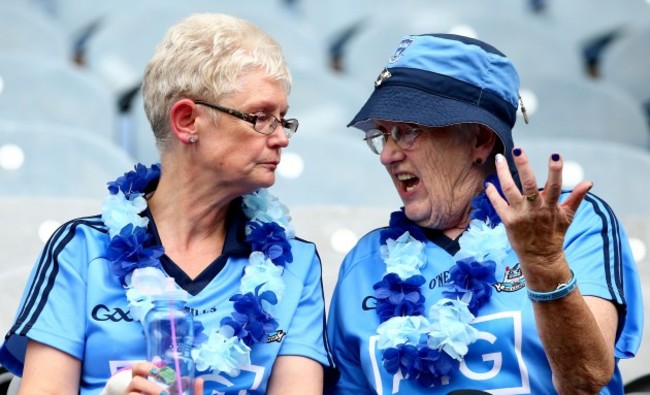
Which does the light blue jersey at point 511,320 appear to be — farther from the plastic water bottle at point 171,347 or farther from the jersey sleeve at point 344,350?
the plastic water bottle at point 171,347

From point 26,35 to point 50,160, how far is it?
1196 millimetres

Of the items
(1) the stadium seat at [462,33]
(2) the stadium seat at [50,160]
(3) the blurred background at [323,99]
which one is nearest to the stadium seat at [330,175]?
(3) the blurred background at [323,99]

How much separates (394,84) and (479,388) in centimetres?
75

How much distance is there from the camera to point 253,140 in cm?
278

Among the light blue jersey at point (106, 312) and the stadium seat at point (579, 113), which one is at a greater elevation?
the stadium seat at point (579, 113)

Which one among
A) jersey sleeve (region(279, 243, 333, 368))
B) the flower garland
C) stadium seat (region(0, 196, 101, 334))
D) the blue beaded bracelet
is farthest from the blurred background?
the blue beaded bracelet

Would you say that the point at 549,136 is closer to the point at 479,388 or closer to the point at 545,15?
the point at 545,15

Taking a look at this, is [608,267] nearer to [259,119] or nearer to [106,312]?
[259,119]

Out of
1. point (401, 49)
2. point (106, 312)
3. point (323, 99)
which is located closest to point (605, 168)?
point (323, 99)

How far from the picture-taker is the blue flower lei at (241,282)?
8.69 ft

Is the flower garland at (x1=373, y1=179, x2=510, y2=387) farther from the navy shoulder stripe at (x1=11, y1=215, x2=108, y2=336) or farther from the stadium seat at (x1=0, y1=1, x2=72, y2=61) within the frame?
the stadium seat at (x1=0, y1=1, x2=72, y2=61)

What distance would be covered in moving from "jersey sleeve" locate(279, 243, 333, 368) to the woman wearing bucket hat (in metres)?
0.08

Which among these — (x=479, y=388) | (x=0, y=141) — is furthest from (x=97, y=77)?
(x=479, y=388)

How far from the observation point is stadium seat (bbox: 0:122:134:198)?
4055mm
